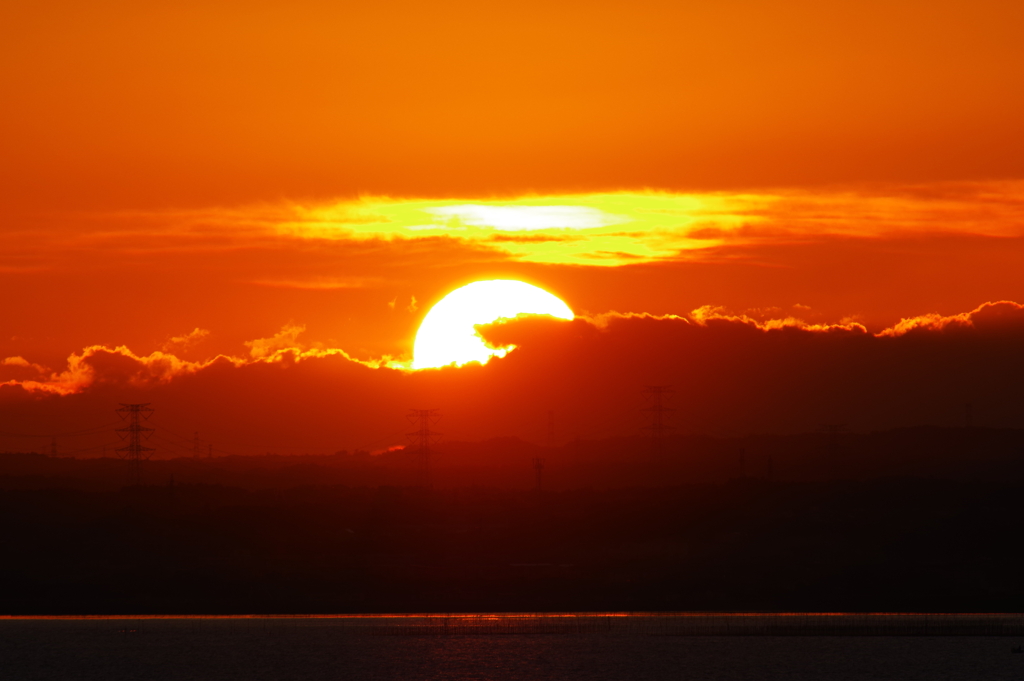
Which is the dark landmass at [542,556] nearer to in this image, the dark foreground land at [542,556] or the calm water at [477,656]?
the dark foreground land at [542,556]

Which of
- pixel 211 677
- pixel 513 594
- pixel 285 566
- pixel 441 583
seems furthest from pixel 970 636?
pixel 285 566

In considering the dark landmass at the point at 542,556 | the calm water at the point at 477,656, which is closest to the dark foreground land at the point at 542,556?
the dark landmass at the point at 542,556

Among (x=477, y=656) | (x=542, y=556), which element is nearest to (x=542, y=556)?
(x=542, y=556)

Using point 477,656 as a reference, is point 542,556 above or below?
above

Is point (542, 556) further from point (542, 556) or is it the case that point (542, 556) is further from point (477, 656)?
point (477, 656)

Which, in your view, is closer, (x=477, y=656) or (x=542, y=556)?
(x=477, y=656)

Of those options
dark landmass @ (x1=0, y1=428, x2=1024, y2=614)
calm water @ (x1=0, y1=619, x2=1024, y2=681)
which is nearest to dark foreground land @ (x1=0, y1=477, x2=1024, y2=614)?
dark landmass @ (x1=0, y1=428, x2=1024, y2=614)

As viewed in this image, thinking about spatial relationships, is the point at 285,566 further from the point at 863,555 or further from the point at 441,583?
the point at 863,555

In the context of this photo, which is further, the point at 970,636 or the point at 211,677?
the point at 970,636

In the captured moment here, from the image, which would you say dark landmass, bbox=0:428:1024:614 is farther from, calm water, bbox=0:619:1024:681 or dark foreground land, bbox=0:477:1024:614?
calm water, bbox=0:619:1024:681
